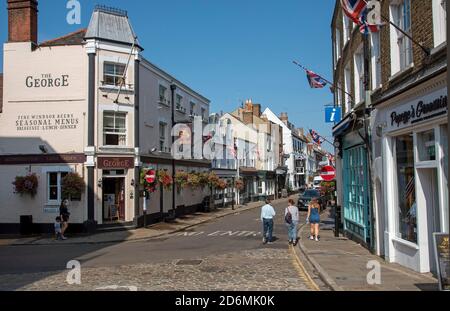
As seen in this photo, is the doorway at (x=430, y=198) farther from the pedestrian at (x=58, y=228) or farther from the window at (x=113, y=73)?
the window at (x=113, y=73)

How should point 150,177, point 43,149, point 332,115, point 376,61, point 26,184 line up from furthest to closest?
1. point 150,177
2. point 43,149
3. point 26,184
4. point 332,115
5. point 376,61

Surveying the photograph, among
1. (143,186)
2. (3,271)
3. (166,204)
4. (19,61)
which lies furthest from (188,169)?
(3,271)

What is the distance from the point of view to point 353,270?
1184 cm

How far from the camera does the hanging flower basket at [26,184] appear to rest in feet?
77.8

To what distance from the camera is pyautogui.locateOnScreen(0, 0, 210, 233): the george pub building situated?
24016 mm

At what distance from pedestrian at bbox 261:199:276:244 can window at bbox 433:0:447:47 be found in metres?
9.69

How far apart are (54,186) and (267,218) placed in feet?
40.0

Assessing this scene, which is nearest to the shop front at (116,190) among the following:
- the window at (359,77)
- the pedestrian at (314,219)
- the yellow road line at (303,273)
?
the pedestrian at (314,219)

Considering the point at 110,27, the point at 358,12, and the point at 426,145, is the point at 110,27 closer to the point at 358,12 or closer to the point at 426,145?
the point at 358,12

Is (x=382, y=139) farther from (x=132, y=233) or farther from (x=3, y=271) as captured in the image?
(x=132, y=233)

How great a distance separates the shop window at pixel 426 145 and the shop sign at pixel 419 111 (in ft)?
1.22

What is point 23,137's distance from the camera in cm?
2464

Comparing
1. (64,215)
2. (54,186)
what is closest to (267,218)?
(64,215)
